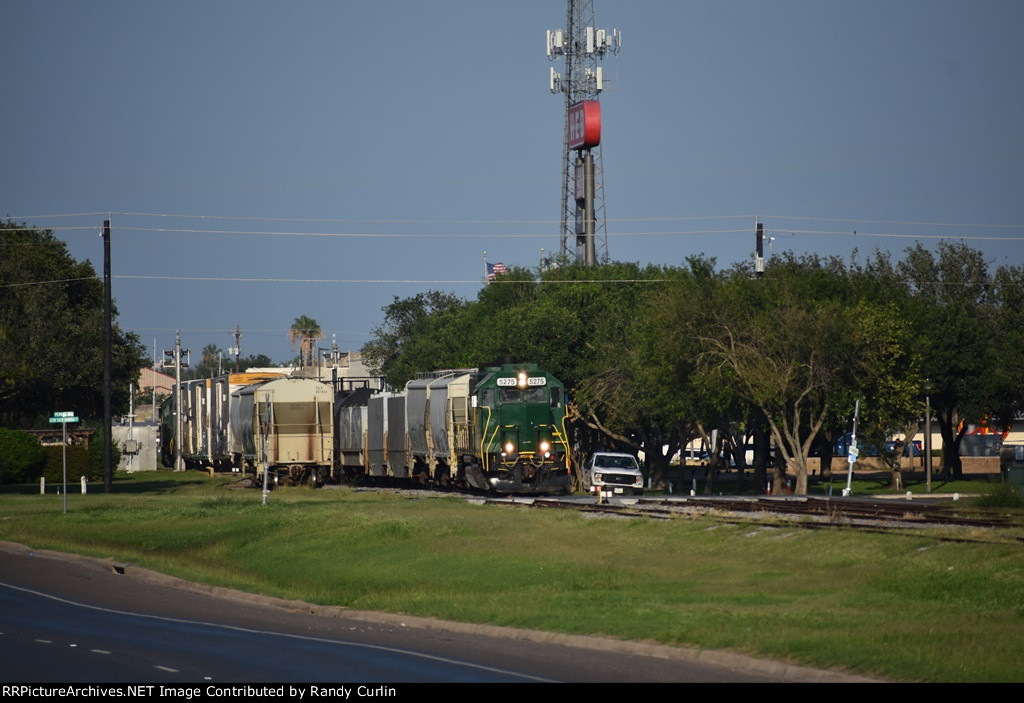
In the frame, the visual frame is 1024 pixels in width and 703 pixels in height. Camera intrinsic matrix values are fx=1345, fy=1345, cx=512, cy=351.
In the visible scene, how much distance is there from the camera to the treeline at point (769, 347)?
59875 millimetres

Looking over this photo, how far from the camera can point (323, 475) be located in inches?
2445

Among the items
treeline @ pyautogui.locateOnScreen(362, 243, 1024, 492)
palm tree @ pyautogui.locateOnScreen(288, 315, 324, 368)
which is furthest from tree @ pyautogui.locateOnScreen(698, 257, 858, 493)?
palm tree @ pyautogui.locateOnScreen(288, 315, 324, 368)

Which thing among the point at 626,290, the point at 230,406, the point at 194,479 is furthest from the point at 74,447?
the point at 626,290

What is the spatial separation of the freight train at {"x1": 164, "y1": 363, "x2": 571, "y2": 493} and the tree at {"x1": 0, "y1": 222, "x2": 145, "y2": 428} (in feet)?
21.4

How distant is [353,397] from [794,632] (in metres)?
48.5

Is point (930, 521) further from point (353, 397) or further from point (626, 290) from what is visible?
point (626, 290)

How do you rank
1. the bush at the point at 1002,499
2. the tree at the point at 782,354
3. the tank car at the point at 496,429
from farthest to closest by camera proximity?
the tree at the point at 782,354, the tank car at the point at 496,429, the bush at the point at 1002,499

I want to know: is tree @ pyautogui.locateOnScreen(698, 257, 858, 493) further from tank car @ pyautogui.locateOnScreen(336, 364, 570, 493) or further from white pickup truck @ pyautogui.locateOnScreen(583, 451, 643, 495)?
tank car @ pyautogui.locateOnScreen(336, 364, 570, 493)

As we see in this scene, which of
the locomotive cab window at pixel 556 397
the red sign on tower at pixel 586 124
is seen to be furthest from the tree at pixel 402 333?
the locomotive cab window at pixel 556 397

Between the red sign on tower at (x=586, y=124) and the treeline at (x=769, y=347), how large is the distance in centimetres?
1317

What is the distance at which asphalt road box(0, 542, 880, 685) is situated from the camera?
15625 millimetres

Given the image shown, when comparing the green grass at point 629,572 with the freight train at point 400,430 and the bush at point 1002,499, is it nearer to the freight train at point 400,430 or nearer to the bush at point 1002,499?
the freight train at point 400,430

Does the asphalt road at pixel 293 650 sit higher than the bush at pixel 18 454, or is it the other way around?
the bush at pixel 18 454

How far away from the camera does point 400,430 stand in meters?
58.5
